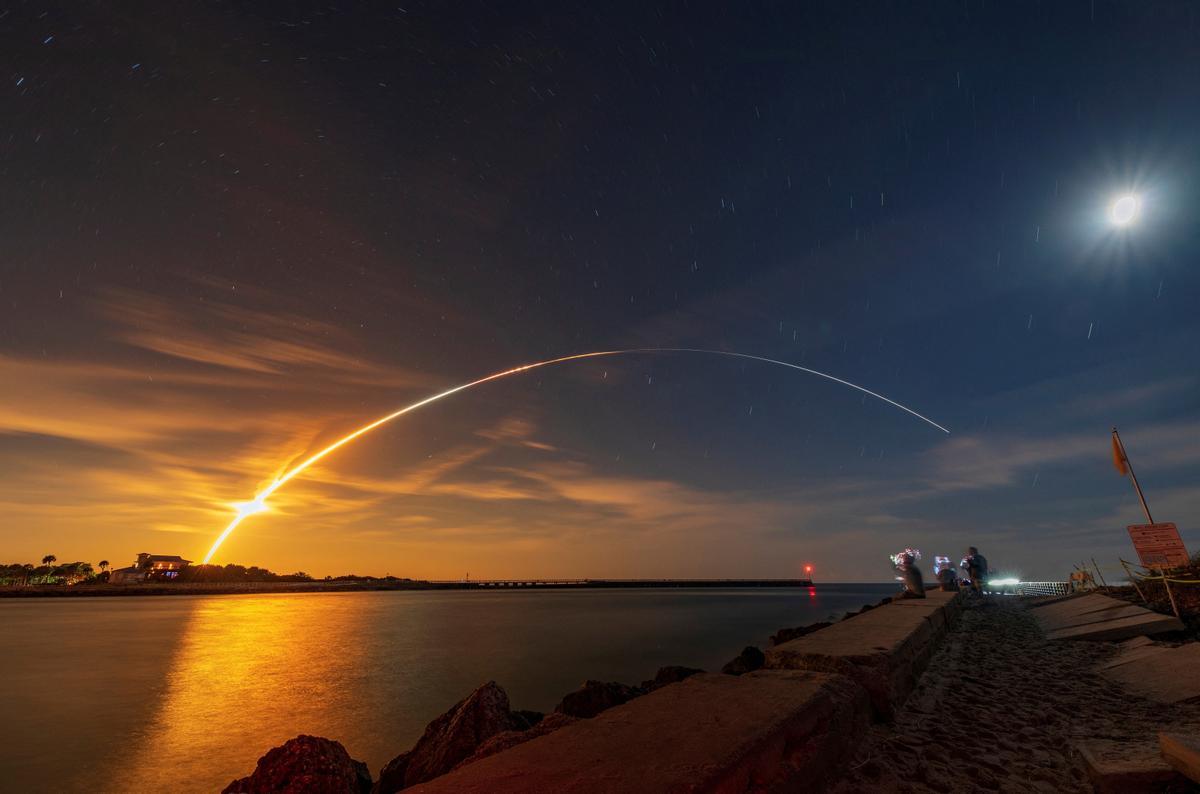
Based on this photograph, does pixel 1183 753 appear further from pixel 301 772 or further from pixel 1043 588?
pixel 1043 588

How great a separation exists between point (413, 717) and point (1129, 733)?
42.4 ft

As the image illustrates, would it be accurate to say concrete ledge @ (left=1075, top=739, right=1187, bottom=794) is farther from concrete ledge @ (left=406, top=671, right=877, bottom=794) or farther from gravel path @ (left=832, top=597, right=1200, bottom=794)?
concrete ledge @ (left=406, top=671, right=877, bottom=794)

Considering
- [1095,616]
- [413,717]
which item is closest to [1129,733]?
[1095,616]

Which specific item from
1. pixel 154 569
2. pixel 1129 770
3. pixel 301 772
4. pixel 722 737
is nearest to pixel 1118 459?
pixel 1129 770

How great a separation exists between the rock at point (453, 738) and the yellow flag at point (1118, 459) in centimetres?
1812

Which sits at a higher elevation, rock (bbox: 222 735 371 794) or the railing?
the railing

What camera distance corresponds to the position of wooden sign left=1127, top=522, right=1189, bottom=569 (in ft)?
38.5

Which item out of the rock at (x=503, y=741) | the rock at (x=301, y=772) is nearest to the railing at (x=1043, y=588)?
the rock at (x=503, y=741)

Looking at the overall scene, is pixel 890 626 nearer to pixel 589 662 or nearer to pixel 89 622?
pixel 589 662

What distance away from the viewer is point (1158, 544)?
1208 cm

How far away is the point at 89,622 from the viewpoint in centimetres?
4331

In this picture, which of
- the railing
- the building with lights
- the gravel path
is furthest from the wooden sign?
the building with lights

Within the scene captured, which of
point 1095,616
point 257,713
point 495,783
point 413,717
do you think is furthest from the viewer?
point 257,713

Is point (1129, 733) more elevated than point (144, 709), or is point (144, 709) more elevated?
point (1129, 733)
